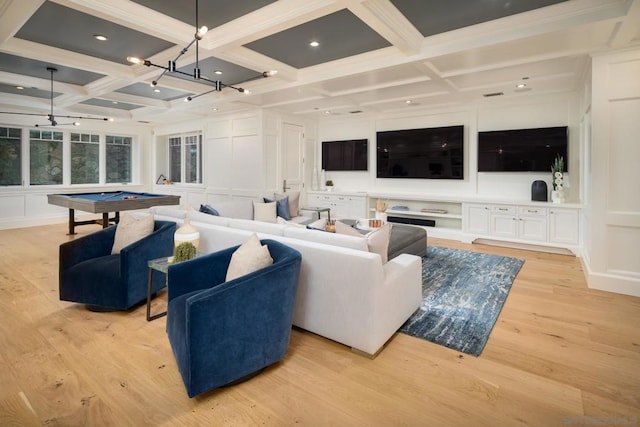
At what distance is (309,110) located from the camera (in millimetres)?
7133

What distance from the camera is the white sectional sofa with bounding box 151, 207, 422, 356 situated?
7.51 feet

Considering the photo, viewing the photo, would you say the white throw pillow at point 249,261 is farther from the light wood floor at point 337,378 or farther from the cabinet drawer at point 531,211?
the cabinet drawer at point 531,211

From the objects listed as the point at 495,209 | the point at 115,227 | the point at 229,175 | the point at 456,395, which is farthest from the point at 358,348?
the point at 229,175

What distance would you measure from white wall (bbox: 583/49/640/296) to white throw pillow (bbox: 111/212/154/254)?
463 cm

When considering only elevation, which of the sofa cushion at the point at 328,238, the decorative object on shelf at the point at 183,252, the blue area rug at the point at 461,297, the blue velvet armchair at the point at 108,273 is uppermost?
the sofa cushion at the point at 328,238

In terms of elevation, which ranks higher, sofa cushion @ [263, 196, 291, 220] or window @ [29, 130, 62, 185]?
window @ [29, 130, 62, 185]

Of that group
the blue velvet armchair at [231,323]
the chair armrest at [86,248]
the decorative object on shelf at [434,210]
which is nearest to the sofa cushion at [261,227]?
the blue velvet armchair at [231,323]

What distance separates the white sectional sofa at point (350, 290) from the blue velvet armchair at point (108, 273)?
111 centimetres

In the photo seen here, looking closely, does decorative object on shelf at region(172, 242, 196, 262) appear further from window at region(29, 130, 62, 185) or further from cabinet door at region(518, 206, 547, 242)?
window at region(29, 130, 62, 185)

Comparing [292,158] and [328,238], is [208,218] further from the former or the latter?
[292,158]

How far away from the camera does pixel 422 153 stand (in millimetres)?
6805

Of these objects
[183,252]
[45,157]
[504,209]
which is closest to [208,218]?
[183,252]

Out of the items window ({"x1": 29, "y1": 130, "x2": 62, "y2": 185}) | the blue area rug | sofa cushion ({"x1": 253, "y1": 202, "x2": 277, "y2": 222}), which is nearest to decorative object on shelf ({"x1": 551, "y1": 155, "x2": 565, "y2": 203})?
the blue area rug

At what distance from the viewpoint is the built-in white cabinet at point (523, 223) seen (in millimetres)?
5109
